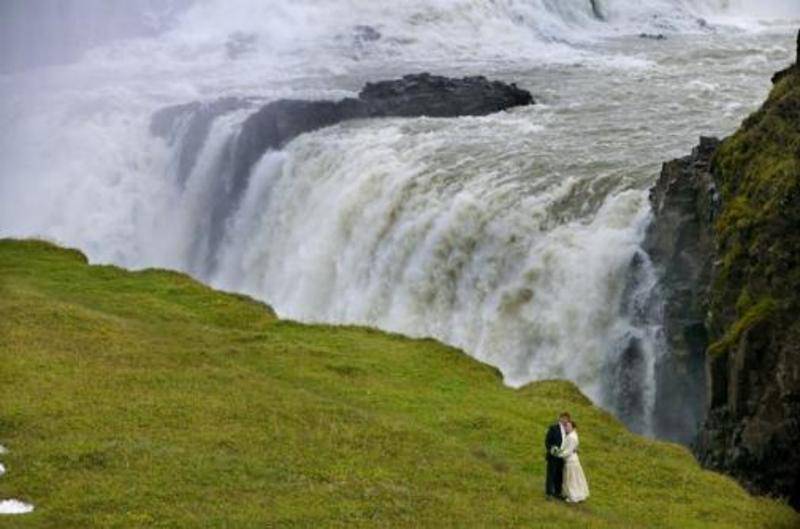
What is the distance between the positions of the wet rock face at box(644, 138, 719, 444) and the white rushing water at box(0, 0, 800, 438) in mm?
939

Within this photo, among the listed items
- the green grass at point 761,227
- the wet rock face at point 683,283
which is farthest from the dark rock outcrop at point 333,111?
the green grass at point 761,227

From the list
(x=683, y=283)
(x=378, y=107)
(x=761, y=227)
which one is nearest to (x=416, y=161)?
(x=378, y=107)

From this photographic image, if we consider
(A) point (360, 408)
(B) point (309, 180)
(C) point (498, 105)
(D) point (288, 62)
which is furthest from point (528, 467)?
(D) point (288, 62)

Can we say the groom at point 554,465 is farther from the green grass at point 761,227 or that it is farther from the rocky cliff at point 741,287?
the green grass at point 761,227

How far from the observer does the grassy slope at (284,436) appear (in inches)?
715

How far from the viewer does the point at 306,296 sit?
4456 centimetres

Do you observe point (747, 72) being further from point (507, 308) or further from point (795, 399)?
point (795, 399)

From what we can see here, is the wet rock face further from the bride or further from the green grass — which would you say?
the bride

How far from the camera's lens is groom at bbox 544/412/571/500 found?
1992cm

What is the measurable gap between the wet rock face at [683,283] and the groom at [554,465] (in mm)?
9360

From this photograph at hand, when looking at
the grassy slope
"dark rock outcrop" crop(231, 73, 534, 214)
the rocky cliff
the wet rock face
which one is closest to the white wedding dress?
the grassy slope

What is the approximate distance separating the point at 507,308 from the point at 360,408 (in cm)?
1102

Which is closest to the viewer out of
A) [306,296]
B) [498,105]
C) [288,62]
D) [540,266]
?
[540,266]

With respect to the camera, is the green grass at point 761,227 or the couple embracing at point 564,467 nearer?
the couple embracing at point 564,467
